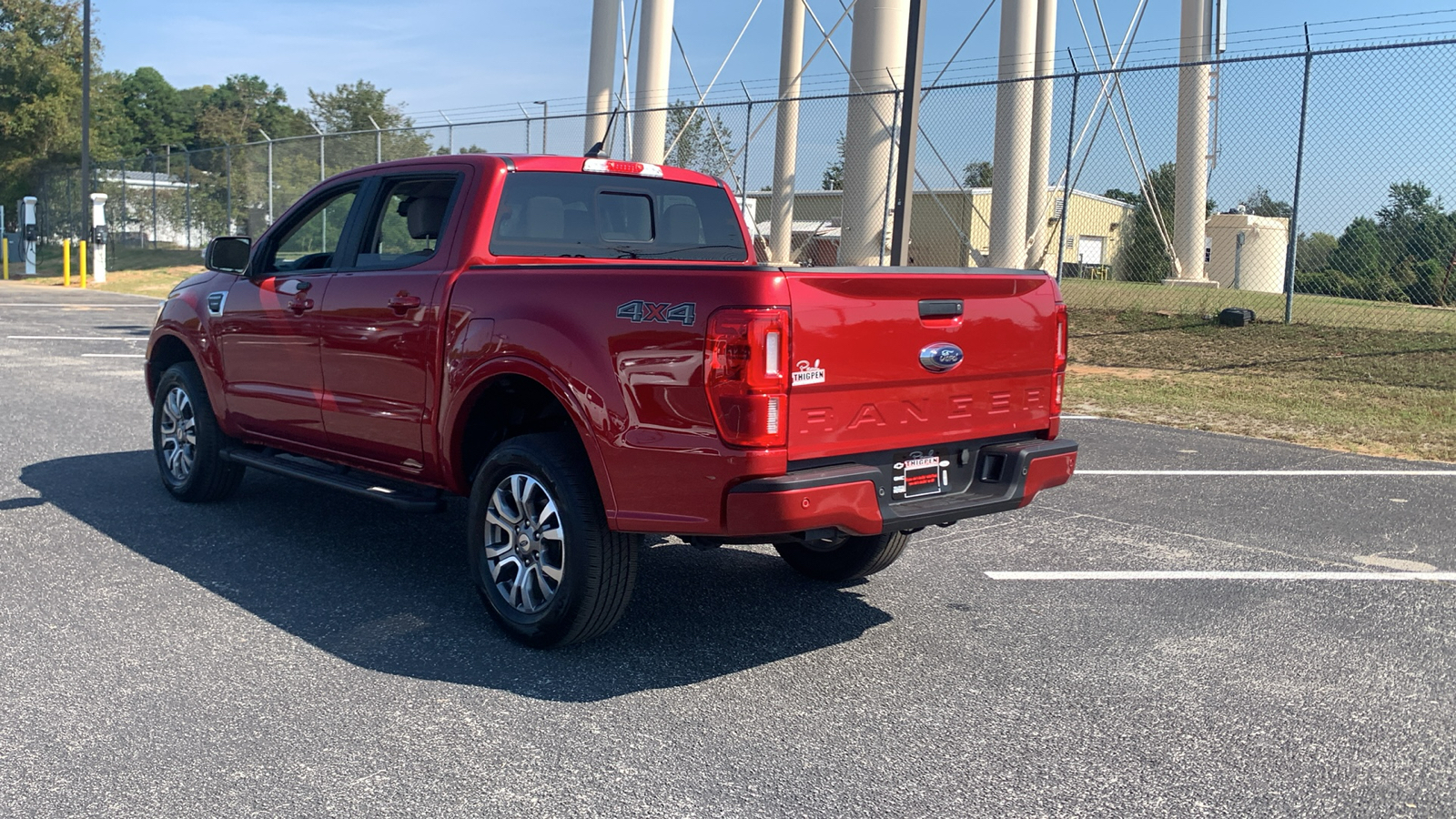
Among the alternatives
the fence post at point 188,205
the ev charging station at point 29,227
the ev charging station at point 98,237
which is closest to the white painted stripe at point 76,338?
the ev charging station at point 98,237

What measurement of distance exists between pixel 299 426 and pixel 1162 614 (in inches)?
164

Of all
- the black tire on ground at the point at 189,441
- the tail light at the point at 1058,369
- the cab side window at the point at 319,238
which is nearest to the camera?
the tail light at the point at 1058,369

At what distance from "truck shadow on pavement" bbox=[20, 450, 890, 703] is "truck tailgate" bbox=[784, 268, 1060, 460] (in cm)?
99

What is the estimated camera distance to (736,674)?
177 inches

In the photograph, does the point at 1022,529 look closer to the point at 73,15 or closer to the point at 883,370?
the point at 883,370

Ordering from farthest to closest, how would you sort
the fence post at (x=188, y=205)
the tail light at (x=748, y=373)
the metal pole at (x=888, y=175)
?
1. the fence post at (x=188, y=205)
2. the metal pole at (x=888, y=175)
3. the tail light at (x=748, y=373)

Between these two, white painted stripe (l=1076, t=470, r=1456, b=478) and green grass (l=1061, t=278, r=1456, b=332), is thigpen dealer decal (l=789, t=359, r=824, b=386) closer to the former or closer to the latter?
white painted stripe (l=1076, t=470, r=1456, b=478)

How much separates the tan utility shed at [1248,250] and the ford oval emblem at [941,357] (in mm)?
15534

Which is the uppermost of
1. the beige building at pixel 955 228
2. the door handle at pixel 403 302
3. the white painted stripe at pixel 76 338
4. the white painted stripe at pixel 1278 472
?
the beige building at pixel 955 228

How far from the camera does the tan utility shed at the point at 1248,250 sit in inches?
845

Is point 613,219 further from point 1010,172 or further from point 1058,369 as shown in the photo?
point 1010,172

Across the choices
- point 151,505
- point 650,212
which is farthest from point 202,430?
point 650,212

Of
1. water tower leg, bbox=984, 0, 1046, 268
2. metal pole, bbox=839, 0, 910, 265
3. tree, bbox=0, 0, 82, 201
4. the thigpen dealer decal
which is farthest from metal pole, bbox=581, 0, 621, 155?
tree, bbox=0, 0, 82, 201

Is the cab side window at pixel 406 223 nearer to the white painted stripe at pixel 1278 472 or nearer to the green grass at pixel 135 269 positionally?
the white painted stripe at pixel 1278 472
